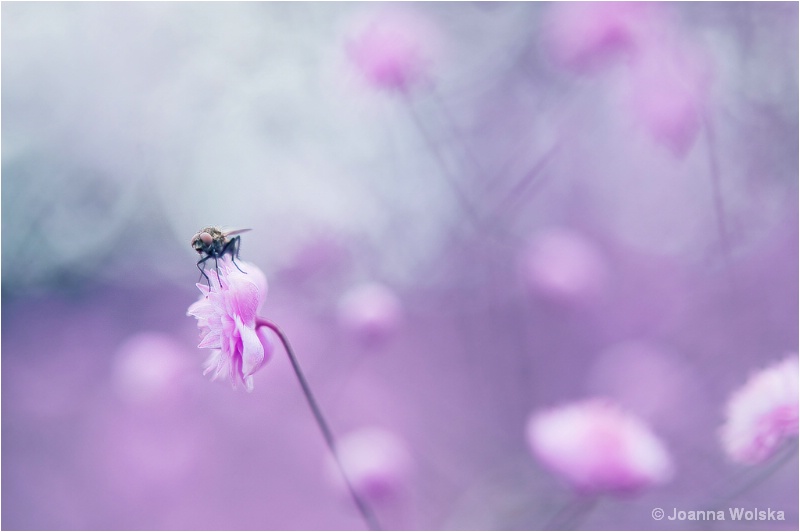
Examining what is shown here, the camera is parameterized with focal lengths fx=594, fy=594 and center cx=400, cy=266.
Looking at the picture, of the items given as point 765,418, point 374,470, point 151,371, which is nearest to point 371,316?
point 374,470

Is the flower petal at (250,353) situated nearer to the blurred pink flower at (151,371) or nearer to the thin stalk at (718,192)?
the blurred pink flower at (151,371)

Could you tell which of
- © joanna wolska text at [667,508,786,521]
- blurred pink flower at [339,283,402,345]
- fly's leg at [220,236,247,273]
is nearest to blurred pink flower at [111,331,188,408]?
blurred pink flower at [339,283,402,345]

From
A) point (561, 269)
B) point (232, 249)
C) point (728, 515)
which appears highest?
point (561, 269)

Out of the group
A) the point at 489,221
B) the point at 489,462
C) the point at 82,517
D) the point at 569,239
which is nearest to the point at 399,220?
the point at 489,221

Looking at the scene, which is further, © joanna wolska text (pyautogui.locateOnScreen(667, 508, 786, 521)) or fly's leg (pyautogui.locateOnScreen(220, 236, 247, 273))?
© joanna wolska text (pyautogui.locateOnScreen(667, 508, 786, 521))

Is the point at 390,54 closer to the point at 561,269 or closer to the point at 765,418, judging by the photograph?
the point at 561,269

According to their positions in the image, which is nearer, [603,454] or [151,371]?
[603,454]

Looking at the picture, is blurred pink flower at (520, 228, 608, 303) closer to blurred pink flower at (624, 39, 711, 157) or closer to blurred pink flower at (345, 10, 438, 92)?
blurred pink flower at (624, 39, 711, 157)
